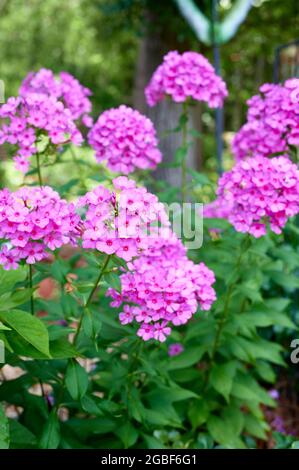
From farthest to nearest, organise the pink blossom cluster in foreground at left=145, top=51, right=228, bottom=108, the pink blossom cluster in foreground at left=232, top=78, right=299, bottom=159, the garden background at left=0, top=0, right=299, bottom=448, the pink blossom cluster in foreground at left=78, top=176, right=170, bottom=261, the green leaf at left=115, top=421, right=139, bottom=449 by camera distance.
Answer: the pink blossom cluster in foreground at left=145, top=51, right=228, bottom=108
the pink blossom cluster in foreground at left=232, top=78, right=299, bottom=159
the green leaf at left=115, top=421, right=139, bottom=449
the garden background at left=0, top=0, right=299, bottom=448
the pink blossom cluster in foreground at left=78, top=176, right=170, bottom=261

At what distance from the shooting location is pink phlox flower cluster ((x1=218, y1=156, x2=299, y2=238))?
2.31m

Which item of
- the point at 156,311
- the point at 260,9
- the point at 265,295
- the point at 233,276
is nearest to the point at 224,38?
the point at 265,295

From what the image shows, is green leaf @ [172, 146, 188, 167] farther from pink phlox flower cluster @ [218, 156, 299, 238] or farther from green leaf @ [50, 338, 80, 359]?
green leaf @ [50, 338, 80, 359]

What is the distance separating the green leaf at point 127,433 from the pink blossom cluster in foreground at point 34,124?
111 centimetres

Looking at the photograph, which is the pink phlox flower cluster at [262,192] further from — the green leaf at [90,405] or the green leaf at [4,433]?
the green leaf at [4,433]

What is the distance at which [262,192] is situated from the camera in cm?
233

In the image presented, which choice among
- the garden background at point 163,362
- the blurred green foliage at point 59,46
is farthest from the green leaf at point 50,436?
the blurred green foliage at point 59,46

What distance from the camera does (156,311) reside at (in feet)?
6.86

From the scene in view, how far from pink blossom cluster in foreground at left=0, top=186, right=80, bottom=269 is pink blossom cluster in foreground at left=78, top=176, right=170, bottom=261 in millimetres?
86

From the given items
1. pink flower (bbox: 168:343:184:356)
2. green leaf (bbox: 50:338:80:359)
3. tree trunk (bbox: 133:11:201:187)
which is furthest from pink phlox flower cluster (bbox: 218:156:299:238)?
tree trunk (bbox: 133:11:201:187)

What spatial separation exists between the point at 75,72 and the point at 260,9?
3683mm

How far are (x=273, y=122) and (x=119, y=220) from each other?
1.17 metres

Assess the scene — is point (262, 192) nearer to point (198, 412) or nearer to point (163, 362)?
point (163, 362)
